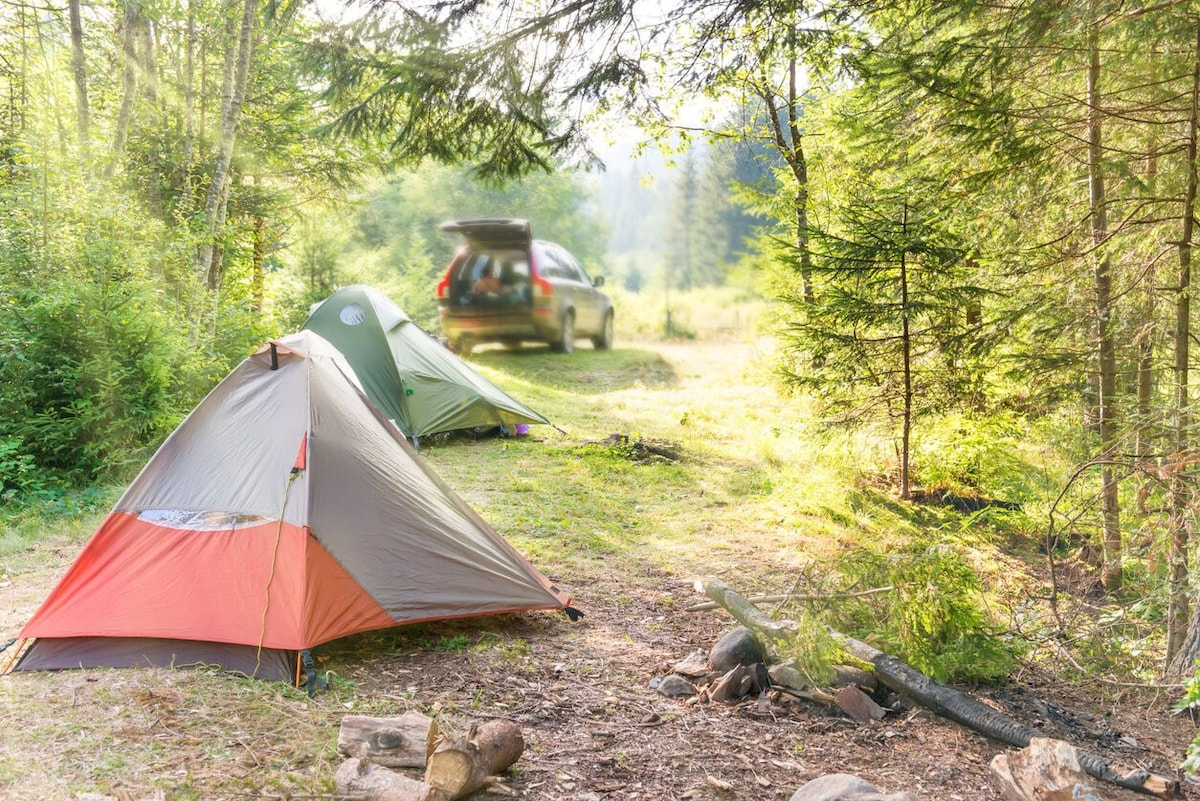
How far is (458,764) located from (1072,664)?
313 cm

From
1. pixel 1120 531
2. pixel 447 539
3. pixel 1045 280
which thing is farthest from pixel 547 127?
pixel 1120 531

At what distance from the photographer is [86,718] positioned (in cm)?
331

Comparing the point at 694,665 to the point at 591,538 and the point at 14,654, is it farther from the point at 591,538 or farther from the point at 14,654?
the point at 14,654

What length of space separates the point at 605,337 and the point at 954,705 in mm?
13494

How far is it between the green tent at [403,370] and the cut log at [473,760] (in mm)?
6176

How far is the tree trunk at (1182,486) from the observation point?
12.9 ft

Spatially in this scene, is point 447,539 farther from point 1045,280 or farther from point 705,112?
point 705,112

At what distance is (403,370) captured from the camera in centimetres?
913

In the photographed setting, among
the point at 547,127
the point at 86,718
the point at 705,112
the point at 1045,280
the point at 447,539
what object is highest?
the point at 705,112

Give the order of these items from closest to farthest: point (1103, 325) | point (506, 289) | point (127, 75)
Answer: point (1103, 325) → point (127, 75) → point (506, 289)

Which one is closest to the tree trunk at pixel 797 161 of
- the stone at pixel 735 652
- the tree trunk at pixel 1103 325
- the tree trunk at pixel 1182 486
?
the tree trunk at pixel 1103 325

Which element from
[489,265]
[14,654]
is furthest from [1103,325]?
[489,265]

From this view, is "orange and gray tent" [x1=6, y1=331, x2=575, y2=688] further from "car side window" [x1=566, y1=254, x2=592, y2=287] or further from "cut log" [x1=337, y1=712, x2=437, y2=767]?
"car side window" [x1=566, y1=254, x2=592, y2=287]

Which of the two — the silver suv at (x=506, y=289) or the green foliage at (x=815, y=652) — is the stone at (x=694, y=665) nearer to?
the green foliage at (x=815, y=652)
